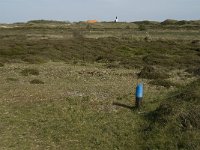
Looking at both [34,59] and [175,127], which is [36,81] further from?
[175,127]

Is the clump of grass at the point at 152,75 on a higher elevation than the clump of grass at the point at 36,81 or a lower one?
lower

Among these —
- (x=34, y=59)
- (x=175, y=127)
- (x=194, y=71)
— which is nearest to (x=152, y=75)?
(x=194, y=71)

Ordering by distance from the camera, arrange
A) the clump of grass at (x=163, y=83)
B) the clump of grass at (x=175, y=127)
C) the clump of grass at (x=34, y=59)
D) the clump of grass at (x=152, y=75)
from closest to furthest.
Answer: the clump of grass at (x=175, y=127) < the clump of grass at (x=163, y=83) < the clump of grass at (x=152, y=75) < the clump of grass at (x=34, y=59)

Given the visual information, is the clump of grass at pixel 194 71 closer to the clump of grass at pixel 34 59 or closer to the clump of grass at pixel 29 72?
the clump of grass at pixel 29 72

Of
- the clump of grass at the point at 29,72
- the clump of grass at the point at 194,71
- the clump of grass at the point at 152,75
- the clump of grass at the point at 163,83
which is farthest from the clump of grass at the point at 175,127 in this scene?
the clump of grass at the point at 29,72

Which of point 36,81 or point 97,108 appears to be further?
point 36,81

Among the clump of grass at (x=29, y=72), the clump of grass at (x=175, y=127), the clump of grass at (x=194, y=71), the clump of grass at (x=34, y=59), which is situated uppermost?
the clump of grass at (x=175, y=127)

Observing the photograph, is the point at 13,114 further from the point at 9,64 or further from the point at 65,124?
the point at 9,64

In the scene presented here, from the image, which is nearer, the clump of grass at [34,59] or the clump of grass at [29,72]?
the clump of grass at [29,72]

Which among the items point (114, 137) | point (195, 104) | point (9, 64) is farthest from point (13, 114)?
point (9, 64)

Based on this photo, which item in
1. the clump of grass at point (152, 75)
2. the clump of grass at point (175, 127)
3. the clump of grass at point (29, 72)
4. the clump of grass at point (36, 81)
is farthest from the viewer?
the clump of grass at point (29, 72)

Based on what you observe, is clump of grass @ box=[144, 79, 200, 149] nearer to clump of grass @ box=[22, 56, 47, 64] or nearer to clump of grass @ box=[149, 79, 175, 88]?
clump of grass @ box=[149, 79, 175, 88]

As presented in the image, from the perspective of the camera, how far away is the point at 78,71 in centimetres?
2736

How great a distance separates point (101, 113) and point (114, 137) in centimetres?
301
